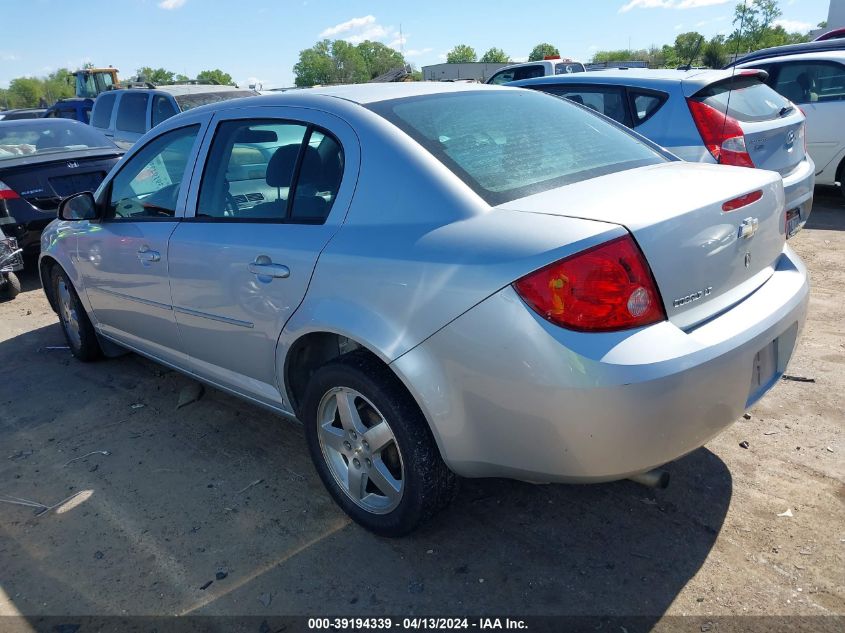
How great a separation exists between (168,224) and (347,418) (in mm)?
1522

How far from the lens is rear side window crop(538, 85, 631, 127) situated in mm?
5891

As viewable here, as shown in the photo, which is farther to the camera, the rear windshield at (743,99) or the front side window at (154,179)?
the rear windshield at (743,99)

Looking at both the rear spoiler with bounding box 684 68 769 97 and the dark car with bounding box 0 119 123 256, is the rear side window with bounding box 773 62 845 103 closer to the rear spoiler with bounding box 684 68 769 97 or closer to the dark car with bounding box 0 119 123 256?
the rear spoiler with bounding box 684 68 769 97

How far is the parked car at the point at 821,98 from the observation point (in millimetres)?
7637

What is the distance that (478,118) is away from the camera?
2.88 m

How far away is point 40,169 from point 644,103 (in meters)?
6.02

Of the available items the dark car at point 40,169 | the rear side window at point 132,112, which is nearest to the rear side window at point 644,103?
the dark car at point 40,169

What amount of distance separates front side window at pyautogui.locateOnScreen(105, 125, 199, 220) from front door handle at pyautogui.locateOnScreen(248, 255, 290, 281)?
861 millimetres

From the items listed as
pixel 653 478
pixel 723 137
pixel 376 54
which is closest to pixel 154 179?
pixel 653 478

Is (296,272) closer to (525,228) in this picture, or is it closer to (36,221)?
(525,228)

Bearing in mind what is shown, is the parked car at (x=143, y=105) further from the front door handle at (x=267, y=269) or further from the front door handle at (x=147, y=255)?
the front door handle at (x=267, y=269)

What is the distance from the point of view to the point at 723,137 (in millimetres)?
5277

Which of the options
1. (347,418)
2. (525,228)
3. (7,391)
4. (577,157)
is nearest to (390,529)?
(347,418)

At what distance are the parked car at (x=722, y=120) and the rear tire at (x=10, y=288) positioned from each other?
585 cm
